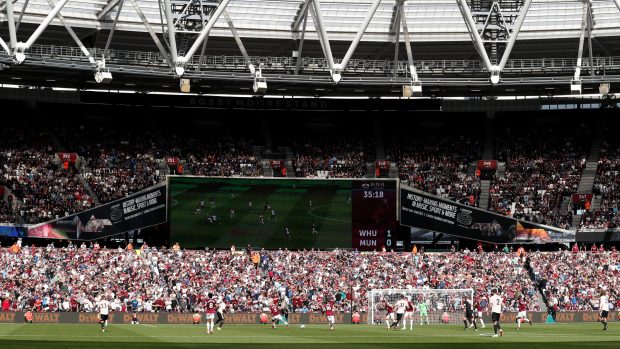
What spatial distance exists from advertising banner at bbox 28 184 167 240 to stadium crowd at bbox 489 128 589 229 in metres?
21.8

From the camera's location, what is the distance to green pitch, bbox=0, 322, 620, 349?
3180cm

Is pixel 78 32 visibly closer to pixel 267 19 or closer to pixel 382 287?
pixel 267 19

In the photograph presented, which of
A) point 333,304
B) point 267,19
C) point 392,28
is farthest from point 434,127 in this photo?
point 333,304

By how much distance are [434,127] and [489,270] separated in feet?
54.0

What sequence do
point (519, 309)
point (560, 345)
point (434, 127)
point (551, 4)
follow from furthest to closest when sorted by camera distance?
point (434, 127) < point (551, 4) < point (519, 309) < point (560, 345)

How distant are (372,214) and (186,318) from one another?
16.2m

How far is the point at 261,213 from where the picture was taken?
210ft

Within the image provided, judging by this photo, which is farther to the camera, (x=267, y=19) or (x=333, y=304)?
(x=267, y=19)

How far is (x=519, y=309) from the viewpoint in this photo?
173ft

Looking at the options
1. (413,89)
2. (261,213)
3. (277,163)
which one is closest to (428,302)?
(261,213)

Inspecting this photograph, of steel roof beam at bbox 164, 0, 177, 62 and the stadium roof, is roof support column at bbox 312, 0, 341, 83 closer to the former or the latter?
the stadium roof

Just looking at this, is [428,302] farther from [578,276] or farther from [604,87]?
[604,87]

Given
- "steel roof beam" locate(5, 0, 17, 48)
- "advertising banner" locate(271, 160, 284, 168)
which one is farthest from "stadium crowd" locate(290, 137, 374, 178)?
"steel roof beam" locate(5, 0, 17, 48)

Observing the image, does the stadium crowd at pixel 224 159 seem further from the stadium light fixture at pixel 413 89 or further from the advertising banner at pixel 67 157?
the stadium light fixture at pixel 413 89
